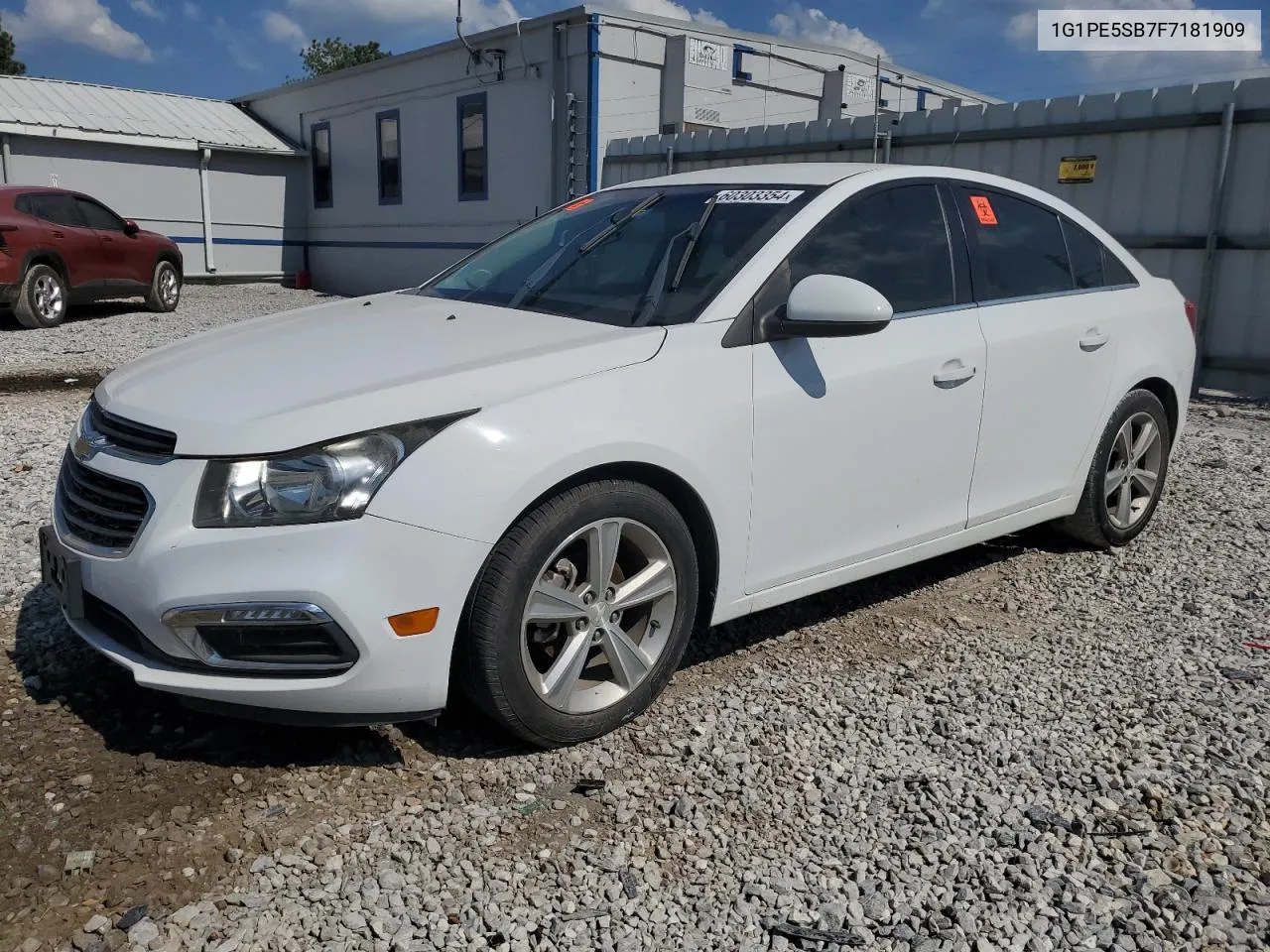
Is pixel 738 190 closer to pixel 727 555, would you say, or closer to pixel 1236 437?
pixel 727 555

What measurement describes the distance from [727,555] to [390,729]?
45.3 inches

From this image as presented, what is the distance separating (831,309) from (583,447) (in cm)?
95

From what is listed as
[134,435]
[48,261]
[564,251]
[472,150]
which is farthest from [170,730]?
[472,150]

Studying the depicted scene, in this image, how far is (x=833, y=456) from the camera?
11.8ft

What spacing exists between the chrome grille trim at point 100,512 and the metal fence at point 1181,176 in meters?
9.38

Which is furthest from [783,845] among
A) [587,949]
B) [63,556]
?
[63,556]

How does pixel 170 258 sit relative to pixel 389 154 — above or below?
below

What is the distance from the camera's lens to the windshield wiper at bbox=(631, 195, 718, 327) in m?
3.49

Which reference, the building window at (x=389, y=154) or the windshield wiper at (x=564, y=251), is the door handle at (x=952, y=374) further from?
the building window at (x=389, y=154)

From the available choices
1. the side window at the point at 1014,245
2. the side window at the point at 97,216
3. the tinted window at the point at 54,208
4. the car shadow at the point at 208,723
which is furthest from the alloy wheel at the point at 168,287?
the side window at the point at 1014,245

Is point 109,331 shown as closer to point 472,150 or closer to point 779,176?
point 472,150

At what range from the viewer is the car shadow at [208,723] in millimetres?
3180

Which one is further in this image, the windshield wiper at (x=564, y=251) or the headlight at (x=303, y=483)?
the windshield wiper at (x=564, y=251)

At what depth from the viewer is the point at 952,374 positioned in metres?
3.96
